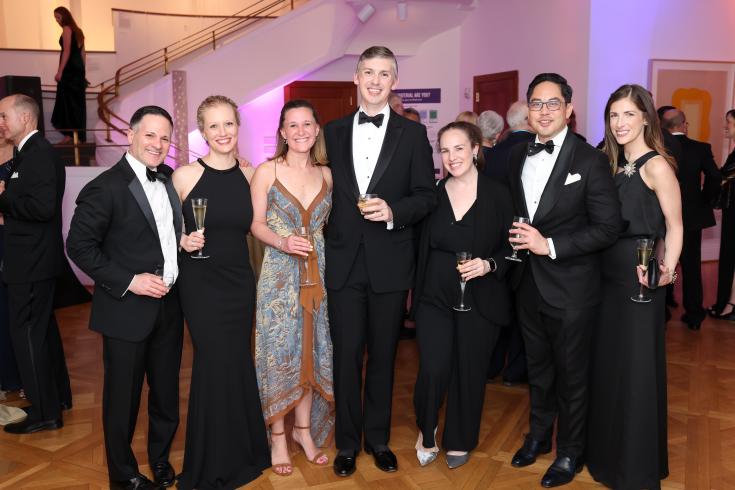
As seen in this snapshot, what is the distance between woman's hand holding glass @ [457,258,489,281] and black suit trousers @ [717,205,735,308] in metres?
4.34

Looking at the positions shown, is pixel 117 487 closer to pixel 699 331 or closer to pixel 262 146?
pixel 699 331

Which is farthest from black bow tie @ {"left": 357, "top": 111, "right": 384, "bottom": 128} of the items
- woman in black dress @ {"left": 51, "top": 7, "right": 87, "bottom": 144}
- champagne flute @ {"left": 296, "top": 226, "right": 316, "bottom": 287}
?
woman in black dress @ {"left": 51, "top": 7, "right": 87, "bottom": 144}

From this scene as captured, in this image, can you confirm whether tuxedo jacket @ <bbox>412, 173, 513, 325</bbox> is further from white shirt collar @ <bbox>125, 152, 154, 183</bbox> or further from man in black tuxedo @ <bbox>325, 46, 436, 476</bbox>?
white shirt collar @ <bbox>125, 152, 154, 183</bbox>

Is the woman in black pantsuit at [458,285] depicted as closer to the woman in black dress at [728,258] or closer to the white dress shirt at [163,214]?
the white dress shirt at [163,214]

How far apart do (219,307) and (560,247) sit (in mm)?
1544

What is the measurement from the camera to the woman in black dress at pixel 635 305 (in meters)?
2.97

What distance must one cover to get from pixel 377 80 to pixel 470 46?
7524 millimetres

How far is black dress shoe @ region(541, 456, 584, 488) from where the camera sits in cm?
321

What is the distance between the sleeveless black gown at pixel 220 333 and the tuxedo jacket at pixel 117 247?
0.19m

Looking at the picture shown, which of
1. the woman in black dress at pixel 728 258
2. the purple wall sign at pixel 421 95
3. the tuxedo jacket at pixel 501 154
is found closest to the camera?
the tuxedo jacket at pixel 501 154

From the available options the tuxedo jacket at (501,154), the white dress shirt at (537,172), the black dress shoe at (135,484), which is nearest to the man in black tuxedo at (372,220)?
the white dress shirt at (537,172)

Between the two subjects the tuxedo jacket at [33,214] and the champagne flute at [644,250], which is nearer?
the champagne flute at [644,250]

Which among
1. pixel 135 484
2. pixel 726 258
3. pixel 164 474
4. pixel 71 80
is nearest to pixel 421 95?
pixel 71 80

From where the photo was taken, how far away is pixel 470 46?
10102mm
